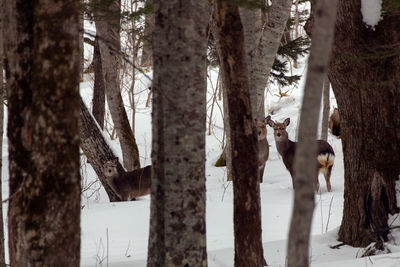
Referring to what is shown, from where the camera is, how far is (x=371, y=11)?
6012 millimetres

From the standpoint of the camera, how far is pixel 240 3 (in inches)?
189

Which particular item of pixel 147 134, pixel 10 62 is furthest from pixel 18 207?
pixel 147 134

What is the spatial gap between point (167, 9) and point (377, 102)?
315 centimetres

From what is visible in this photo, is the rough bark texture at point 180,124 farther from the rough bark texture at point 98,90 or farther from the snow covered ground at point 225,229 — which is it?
the rough bark texture at point 98,90

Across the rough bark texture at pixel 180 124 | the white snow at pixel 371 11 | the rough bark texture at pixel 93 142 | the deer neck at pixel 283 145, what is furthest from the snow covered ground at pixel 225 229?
the white snow at pixel 371 11

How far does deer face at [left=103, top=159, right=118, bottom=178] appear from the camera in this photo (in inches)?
424

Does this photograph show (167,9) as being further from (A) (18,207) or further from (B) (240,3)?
(A) (18,207)

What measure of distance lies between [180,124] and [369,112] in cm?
309

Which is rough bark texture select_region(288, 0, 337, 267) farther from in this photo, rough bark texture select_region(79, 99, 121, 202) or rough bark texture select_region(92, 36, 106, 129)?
rough bark texture select_region(92, 36, 106, 129)

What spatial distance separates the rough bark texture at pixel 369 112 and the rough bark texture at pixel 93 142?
5086mm

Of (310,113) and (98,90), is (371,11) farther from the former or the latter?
(98,90)

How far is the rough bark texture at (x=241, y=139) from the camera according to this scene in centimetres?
502

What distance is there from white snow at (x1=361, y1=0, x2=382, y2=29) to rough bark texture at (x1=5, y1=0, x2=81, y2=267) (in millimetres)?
3664

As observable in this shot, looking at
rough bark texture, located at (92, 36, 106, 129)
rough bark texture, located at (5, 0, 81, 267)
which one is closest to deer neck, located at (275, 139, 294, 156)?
rough bark texture, located at (92, 36, 106, 129)
